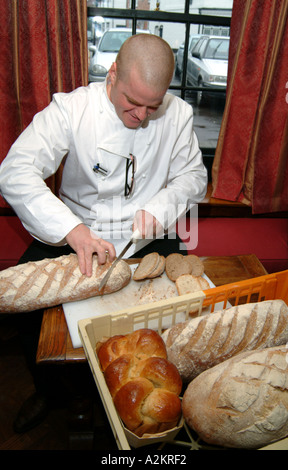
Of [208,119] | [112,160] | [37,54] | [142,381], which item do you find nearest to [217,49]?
[208,119]

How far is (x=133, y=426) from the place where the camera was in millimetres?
901

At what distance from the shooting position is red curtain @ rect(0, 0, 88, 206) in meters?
2.07

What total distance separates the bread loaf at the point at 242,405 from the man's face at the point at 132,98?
3.52 feet

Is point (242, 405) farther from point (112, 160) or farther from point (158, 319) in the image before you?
point (112, 160)

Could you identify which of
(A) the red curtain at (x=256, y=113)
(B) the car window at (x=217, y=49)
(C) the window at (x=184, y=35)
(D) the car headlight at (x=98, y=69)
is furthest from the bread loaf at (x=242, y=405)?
(B) the car window at (x=217, y=49)

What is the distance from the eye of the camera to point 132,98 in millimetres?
1478

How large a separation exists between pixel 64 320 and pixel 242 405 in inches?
27.6

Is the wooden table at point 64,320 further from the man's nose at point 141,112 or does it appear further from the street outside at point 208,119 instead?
the street outside at point 208,119

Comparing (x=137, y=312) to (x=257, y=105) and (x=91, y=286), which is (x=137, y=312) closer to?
(x=91, y=286)

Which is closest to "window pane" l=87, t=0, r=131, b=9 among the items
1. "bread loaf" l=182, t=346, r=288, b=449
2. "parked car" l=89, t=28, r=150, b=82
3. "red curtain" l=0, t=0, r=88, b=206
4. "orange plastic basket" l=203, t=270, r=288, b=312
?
"parked car" l=89, t=28, r=150, b=82

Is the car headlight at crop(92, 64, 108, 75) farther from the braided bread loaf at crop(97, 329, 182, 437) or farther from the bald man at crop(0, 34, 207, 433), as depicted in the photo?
the braided bread loaf at crop(97, 329, 182, 437)

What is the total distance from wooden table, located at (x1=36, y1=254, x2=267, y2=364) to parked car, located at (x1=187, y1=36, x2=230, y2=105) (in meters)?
1.77

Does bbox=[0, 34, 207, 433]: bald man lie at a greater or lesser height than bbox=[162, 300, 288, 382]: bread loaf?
greater

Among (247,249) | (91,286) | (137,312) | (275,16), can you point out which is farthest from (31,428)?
(275,16)
